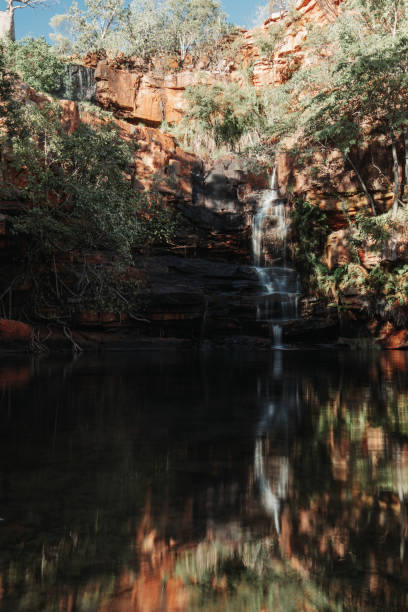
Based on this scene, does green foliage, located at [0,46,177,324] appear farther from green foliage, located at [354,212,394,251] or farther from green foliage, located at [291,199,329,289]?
green foliage, located at [354,212,394,251]

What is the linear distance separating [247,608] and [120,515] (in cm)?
70

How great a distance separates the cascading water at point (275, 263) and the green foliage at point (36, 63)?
16152 millimetres

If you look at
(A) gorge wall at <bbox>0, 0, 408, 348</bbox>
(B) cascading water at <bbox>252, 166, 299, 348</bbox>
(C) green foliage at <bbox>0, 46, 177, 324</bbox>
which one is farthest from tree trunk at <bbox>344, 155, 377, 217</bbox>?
(C) green foliage at <bbox>0, 46, 177, 324</bbox>

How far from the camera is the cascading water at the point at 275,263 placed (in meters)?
17.4

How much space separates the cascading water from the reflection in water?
13505 mm

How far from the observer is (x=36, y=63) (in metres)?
27.9

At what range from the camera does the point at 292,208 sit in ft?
72.5

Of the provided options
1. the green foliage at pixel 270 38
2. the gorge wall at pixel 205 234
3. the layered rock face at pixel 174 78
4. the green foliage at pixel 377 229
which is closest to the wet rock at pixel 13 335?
the gorge wall at pixel 205 234

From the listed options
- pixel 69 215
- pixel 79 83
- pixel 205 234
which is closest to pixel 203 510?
pixel 69 215

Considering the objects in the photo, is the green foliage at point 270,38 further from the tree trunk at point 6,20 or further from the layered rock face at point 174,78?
the tree trunk at point 6,20

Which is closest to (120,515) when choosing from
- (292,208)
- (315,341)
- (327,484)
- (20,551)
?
(20,551)

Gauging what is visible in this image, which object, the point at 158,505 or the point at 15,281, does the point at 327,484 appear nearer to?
the point at 158,505

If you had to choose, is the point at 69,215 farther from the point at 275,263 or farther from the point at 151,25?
the point at 151,25

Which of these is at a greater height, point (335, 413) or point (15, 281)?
point (15, 281)
